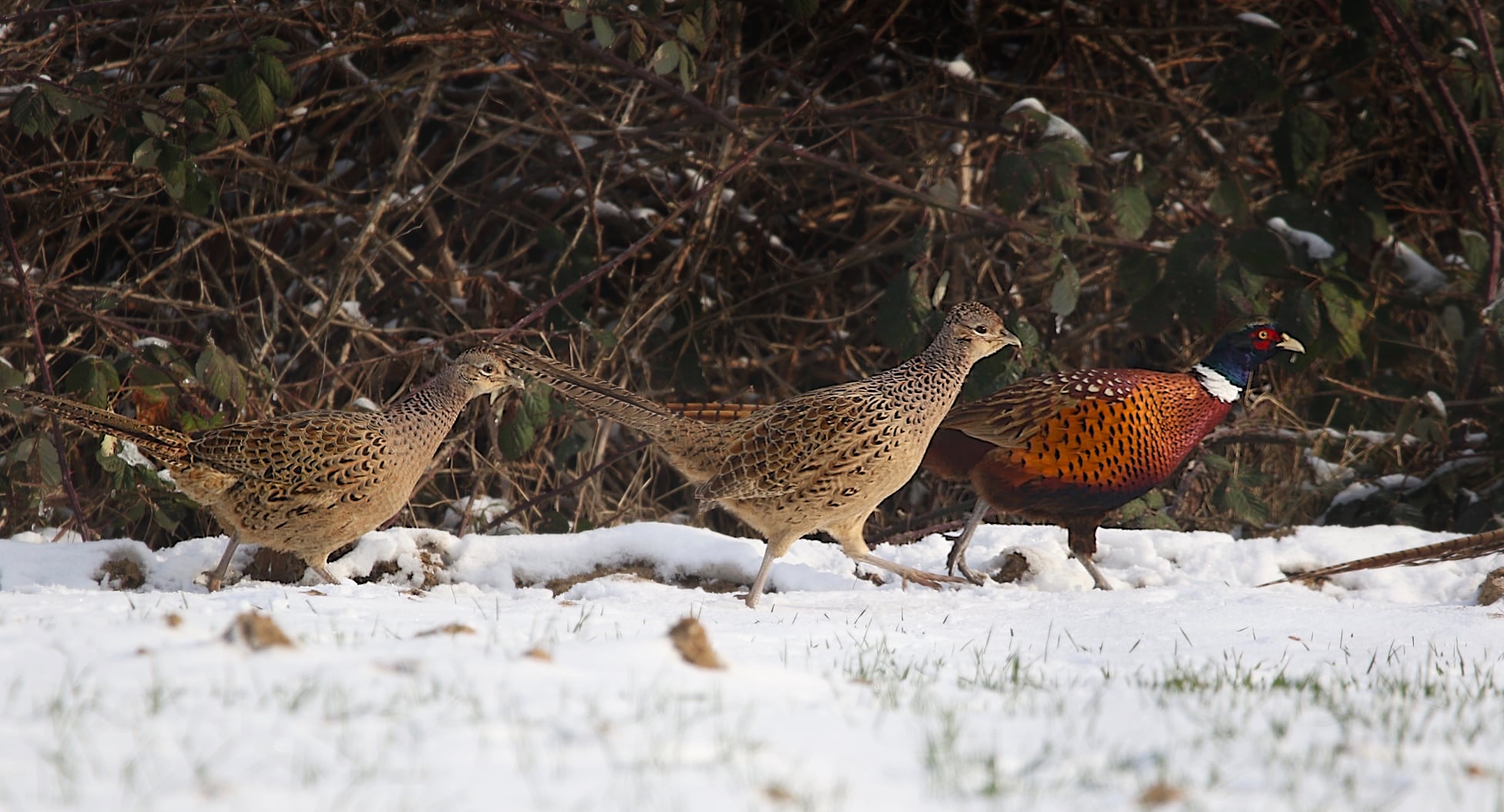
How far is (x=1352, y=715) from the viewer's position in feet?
9.03

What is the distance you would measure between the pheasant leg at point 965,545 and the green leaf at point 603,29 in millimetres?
2457

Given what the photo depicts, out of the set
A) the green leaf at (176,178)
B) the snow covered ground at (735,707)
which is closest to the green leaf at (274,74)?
the green leaf at (176,178)

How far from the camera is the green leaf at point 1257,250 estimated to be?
659 centimetres

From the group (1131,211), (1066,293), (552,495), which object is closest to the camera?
(1066,293)

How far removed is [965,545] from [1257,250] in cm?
226

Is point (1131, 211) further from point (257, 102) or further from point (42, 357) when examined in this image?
point (42, 357)

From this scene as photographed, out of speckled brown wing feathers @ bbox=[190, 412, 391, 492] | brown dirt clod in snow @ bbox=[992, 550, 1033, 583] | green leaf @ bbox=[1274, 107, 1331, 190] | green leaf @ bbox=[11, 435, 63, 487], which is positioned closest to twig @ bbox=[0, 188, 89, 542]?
green leaf @ bbox=[11, 435, 63, 487]

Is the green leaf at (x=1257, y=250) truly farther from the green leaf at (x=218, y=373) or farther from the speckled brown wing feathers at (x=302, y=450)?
the green leaf at (x=218, y=373)

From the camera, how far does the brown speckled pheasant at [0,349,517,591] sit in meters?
4.84

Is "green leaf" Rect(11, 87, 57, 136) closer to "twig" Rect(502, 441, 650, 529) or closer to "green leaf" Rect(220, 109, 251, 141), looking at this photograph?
"green leaf" Rect(220, 109, 251, 141)

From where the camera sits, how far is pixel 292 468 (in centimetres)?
483

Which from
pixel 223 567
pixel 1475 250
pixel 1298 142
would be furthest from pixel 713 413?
pixel 1475 250

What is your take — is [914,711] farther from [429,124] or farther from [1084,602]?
[429,124]

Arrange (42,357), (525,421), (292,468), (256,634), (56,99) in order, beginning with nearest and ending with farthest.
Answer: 1. (256,634)
2. (292,468)
3. (56,99)
4. (42,357)
5. (525,421)
